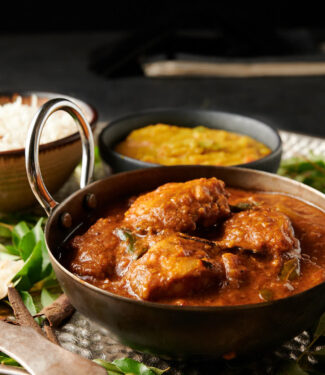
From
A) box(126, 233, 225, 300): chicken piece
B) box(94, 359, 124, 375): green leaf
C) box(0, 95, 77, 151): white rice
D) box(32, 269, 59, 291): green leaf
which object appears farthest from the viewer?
box(0, 95, 77, 151): white rice

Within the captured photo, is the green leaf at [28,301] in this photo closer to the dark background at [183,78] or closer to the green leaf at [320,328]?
the green leaf at [320,328]

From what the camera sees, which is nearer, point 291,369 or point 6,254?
point 291,369

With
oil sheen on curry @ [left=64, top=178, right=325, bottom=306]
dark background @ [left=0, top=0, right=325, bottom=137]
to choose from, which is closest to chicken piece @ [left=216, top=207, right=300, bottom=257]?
oil sheen on curry @ [left=64, top=178, right=325, bottom=306]

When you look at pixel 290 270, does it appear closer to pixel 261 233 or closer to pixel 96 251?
pixel 261 233

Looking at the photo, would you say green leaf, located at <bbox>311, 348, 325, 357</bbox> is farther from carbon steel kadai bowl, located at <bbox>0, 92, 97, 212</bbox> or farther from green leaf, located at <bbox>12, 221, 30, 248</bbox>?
carbon steel kadai bowl, located at <bbox>0, 92, 97, 212</bbox>

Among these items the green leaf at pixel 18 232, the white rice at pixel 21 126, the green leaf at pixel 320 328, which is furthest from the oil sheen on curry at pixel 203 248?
the white rice at pixel 21 126

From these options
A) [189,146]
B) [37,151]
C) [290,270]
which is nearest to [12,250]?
[37,151]

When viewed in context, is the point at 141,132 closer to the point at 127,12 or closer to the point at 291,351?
the point at 291,351
